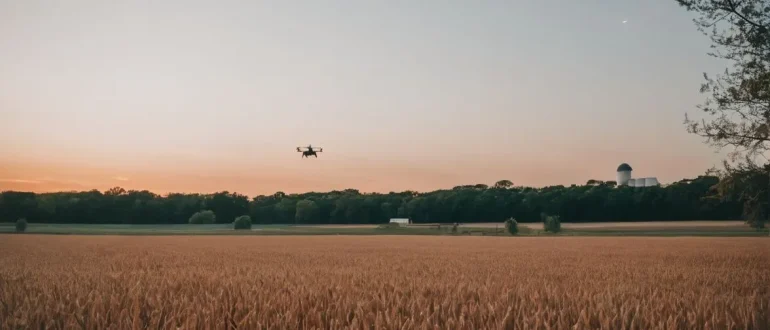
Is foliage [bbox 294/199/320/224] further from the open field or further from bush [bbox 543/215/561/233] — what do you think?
bush [bbox 543/215/561/233]

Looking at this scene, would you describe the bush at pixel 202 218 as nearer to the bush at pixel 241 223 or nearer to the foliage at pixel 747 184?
the bush at pixel 241 223

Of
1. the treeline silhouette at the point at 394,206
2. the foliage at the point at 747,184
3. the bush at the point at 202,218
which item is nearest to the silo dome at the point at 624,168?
the treeline silhouette at the point at 394,206

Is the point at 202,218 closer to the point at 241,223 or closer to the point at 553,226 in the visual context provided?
the point at 241,223

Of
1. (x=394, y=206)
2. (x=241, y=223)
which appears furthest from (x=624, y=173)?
(x=241, y=223)

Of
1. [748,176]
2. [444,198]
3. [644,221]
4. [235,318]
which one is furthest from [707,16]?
[444,198]

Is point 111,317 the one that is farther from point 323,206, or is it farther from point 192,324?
point 323,206

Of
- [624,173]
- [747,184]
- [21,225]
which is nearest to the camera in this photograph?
[747,184]

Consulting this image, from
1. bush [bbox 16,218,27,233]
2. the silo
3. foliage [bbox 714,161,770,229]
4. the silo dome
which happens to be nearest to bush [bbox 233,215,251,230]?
bush [bbox 16,218,27,233]
